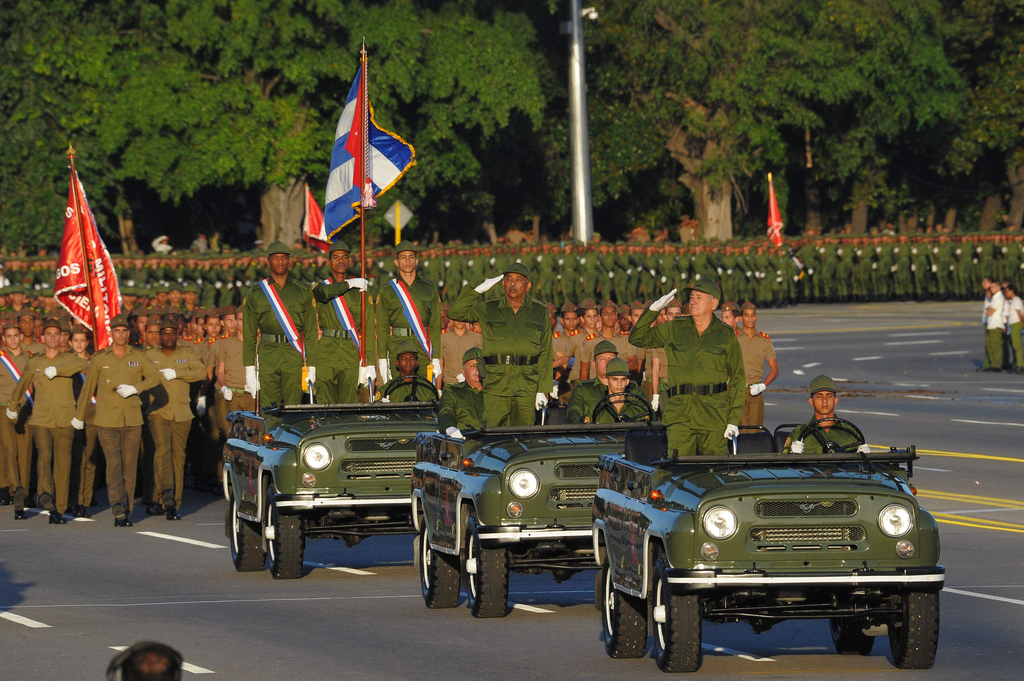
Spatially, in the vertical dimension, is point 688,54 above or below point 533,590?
above

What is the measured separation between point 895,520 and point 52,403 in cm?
1178

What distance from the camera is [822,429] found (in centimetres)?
1231

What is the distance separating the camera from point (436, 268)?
43125 mm

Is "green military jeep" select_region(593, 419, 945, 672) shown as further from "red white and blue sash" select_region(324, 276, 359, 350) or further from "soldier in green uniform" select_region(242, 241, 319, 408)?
"red white and blue sash" select_region(324, 276, 359, 350)

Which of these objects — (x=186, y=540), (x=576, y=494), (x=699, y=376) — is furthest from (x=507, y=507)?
(x=186, y=540)

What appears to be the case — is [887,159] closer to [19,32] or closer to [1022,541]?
[19,32]

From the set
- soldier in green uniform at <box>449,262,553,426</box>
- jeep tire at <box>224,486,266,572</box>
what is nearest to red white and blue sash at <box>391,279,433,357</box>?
jeep tire at <box>224,486,266,572</box>

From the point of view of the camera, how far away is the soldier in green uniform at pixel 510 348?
14430 mm

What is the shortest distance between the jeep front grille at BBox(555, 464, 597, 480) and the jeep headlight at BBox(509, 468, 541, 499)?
0.20m

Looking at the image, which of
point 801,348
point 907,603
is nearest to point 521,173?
point 801,348

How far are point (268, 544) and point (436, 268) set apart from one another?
2840 centimetres

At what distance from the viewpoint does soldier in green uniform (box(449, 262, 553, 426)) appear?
14430 millimetres

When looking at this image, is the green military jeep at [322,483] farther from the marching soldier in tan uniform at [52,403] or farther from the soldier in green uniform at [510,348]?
the marching soldier in tan uniform at [52,403]

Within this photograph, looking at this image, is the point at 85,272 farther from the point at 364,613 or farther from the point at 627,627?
the point at 627,627
